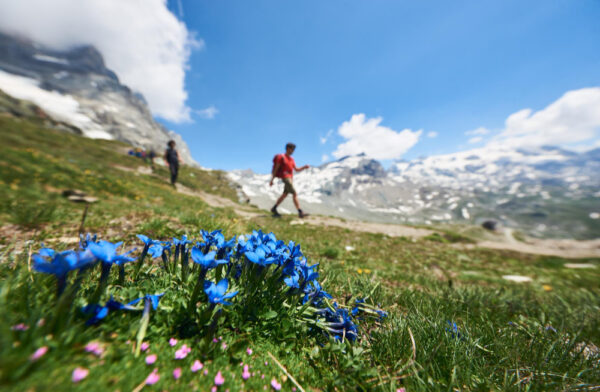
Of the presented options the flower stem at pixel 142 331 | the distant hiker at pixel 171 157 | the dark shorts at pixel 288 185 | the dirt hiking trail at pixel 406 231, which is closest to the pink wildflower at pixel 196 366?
the flower stem at pixel 142 331

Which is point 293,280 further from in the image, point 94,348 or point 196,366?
point 94,348

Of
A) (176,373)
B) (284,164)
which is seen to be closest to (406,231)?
(284,164)

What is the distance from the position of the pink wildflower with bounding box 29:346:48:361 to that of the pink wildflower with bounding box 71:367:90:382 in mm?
161

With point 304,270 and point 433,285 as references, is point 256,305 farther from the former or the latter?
point 433,285

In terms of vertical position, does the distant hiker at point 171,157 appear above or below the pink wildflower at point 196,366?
above

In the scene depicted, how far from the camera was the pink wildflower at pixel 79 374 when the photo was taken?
985 mm

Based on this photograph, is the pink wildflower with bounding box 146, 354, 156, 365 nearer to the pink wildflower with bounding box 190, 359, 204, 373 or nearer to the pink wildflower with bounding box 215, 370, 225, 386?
the pink wildflower with bounding box 190, 359, 204, 373

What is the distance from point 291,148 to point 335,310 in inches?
461

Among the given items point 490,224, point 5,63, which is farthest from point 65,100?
point 490,224

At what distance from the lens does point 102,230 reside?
15.0 feet

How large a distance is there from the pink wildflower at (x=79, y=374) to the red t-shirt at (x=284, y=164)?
12.4 m

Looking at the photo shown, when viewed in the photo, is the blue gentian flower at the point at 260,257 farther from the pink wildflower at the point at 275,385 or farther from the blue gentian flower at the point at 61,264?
the blue gentian flower at the point at 61,264

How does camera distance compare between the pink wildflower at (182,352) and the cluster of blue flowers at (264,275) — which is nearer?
the pink wildflower at (182,352)

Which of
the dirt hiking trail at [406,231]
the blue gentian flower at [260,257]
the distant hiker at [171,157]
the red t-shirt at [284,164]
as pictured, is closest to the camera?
the blue gentian flower at [260,257]
